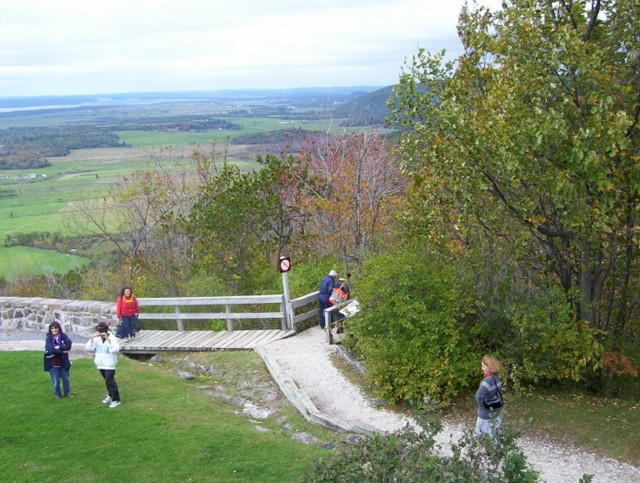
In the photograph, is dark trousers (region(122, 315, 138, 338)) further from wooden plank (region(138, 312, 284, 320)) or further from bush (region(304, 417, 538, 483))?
bush (region(304, 417, 538, 483))

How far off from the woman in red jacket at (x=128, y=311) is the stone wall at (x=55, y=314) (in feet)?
2.56

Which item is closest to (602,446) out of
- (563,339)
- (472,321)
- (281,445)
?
(563,339)

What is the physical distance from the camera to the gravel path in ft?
26.2

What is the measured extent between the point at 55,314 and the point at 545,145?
1244 cm

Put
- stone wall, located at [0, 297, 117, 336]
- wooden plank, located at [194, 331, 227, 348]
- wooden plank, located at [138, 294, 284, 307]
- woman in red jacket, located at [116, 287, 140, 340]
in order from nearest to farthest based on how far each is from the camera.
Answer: wooden plank, located at [194, 331, 227, 348] < woman in red jacket, located at [116, 287, 140, 340] < wooden plank, located at [138, 294, 284, 307] < stone wall, located at [0, 297, 117, 336]

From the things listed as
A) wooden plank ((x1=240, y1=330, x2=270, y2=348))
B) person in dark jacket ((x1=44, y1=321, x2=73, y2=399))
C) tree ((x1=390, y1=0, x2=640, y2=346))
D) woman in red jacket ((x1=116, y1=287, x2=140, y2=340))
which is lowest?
wooden plank ((x1=240, y1=330, x2=270, y2=348))

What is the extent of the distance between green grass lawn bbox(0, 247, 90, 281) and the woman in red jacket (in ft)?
64.6

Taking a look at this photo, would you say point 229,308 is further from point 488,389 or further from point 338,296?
point 488,389

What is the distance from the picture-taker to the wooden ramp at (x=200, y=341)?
13414 mm

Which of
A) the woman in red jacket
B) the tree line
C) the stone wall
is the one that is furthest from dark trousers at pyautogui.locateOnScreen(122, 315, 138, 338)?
the tree line

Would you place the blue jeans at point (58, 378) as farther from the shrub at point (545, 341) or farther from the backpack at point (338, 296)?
the shrub at point (545, 341)

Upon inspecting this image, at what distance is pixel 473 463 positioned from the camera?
5.50 metres

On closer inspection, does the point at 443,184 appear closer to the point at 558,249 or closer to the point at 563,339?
the point at 558,249

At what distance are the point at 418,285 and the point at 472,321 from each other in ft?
3.90
